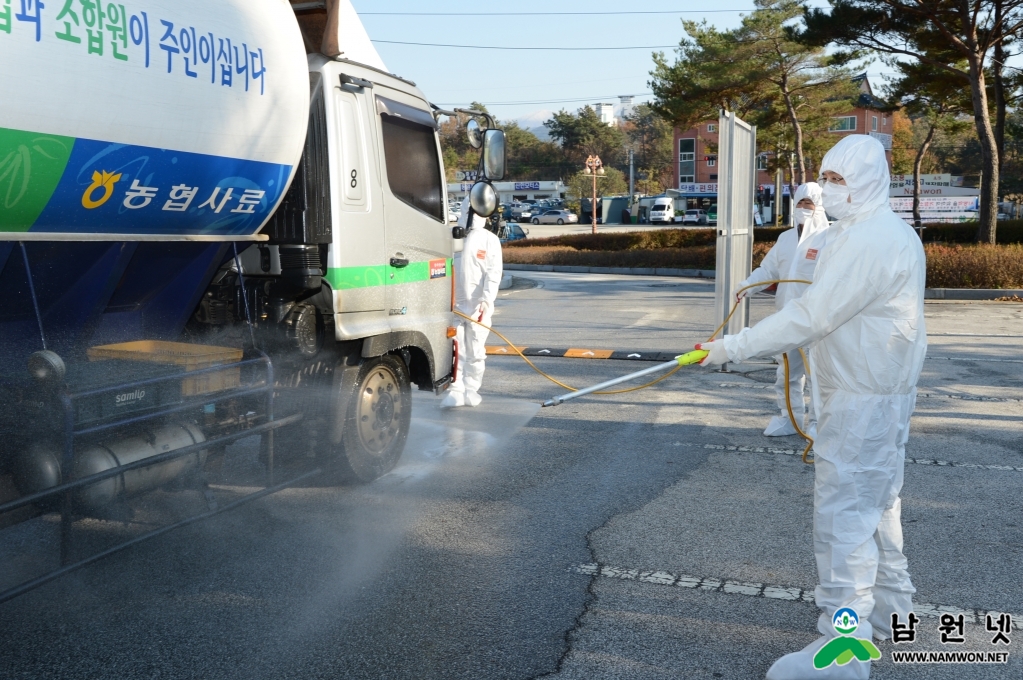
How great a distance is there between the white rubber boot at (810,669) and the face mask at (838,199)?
1.56 m

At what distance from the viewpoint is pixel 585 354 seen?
412 inches

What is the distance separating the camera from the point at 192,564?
4.50 meters

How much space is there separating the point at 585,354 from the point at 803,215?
3682 millimetres

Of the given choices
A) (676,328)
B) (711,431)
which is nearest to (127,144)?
(711,431)

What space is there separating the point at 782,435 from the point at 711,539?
8.07ft

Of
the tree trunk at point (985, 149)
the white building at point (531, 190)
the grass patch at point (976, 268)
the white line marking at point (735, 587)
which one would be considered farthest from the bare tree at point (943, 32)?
the white building at point (531, 190)

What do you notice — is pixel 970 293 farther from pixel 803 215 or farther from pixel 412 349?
pixel 412 349

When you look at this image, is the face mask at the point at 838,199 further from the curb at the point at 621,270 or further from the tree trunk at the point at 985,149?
the curb at the point at 621,270

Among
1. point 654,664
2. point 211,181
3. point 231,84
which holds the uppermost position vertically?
point 231,84

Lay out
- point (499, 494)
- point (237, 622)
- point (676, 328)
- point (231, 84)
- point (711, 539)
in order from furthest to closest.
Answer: point (676, 328) → point (499, 494) → point (711, 539) → point (231, 84) → point (237, 622)

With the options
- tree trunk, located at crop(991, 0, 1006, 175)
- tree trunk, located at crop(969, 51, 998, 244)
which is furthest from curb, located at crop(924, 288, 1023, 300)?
tree trunk, located at crop(991, 0, 1006, 175)

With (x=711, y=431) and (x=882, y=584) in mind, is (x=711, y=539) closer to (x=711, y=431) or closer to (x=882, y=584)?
(x=882, y=584)

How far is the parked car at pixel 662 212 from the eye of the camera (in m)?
64.3

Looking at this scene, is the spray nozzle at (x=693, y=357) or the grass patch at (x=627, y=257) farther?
the grass patch at (x=627, y=257)
